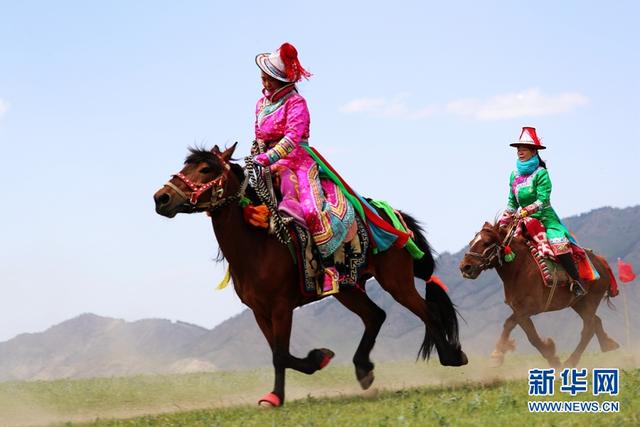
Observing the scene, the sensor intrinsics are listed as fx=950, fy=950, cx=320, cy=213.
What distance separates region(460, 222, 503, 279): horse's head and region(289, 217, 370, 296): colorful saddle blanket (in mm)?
3177

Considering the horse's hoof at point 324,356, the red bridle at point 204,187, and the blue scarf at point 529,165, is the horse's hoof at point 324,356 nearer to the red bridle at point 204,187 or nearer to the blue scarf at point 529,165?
the red bridle at point 204,187

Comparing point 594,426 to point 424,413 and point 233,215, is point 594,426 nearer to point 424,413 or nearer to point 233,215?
point 424,413

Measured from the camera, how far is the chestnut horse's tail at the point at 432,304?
12117mm

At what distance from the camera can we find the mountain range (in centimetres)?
3797

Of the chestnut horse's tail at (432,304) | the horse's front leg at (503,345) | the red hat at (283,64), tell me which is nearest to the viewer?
the red hat at (283,64)

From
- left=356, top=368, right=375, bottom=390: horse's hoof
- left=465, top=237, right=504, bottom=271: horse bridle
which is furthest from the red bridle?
left=465, top=237, right=504, bottom=271: horse bridle

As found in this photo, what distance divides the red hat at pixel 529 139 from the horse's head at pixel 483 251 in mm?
1340

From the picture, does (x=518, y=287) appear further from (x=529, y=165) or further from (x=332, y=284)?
(x=332, y=284)

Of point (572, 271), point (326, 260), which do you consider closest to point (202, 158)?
point (326, 260)

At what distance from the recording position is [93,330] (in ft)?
191

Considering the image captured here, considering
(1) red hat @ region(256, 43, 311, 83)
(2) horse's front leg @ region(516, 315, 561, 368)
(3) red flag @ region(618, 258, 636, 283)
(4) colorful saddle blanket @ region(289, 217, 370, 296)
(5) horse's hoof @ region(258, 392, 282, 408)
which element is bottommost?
(5) horse's hoof @ region(258, 392, 282, 408)

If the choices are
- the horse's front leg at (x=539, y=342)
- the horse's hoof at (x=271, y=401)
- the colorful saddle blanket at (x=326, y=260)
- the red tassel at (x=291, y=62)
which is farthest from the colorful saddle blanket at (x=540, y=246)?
the horse's hoof at (x=271, y=401)

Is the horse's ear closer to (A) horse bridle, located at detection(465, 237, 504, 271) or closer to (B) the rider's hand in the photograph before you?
(B) the rider's hand

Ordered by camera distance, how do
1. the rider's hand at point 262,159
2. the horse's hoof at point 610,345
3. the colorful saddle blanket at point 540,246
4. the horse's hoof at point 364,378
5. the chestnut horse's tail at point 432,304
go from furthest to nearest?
the horse's hoof at point 610,345 < the colorful saddle blanket at point 540,246 < the chestnut horse's tail at point 432,304 < the horse's hoof at point 364,378 < the rider's hand at point 262,159
